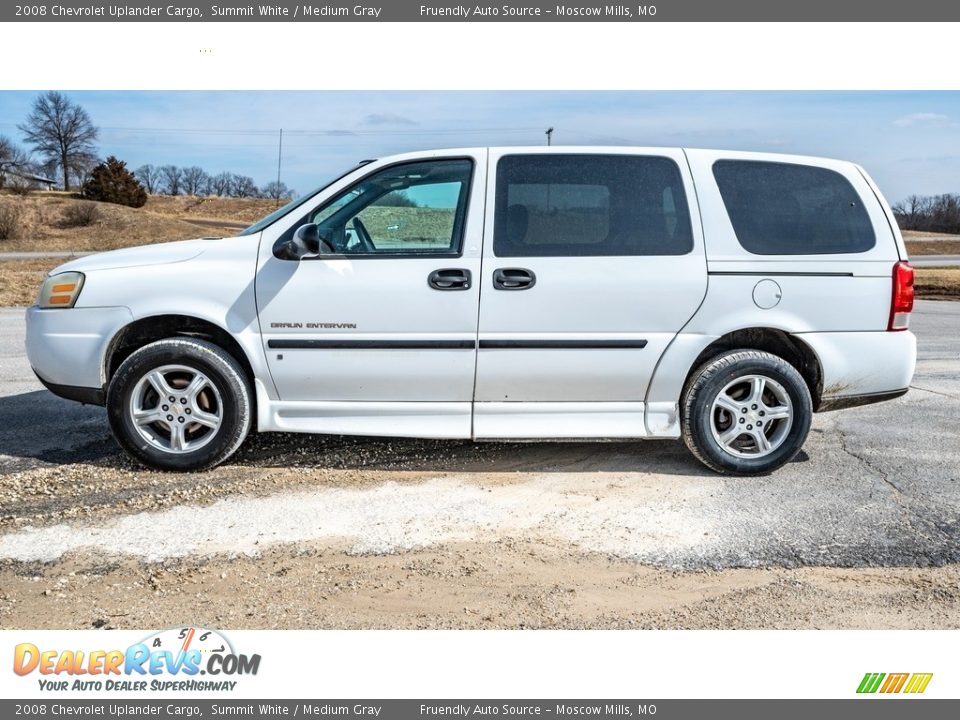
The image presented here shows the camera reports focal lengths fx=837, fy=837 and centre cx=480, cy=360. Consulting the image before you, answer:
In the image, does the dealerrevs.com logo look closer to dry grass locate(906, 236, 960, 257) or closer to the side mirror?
the side mirror

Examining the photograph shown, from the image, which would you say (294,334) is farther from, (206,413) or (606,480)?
(606,480)

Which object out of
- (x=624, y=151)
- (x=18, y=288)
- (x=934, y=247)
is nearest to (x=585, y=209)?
(x=624, y=151)

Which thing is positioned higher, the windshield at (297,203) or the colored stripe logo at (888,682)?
the windshield at (297,203)

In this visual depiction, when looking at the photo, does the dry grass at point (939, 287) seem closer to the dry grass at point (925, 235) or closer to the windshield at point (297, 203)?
the windshield at point (297, 203)

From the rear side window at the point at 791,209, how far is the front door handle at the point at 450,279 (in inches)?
64.1

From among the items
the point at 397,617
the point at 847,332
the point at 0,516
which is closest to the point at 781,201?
the point at 847,332

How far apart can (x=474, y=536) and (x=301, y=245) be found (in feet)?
6.28

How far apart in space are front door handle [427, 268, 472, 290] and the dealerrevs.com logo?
2.35m

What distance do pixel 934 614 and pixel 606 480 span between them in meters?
1.98

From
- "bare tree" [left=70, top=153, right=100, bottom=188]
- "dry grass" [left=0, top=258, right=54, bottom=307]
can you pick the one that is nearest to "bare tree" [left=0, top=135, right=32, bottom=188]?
"bare tree" [left=70, top=153, right=100, bottom=188]

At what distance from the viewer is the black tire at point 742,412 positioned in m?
4.96

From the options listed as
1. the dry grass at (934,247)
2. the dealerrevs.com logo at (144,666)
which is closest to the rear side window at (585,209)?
the dealerrevs.com logo at (144,666)

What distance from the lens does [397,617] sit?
10.8 feet

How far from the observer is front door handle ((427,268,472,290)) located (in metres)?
4.80
